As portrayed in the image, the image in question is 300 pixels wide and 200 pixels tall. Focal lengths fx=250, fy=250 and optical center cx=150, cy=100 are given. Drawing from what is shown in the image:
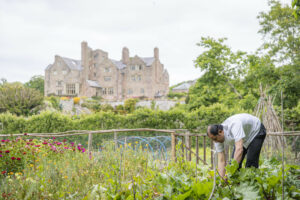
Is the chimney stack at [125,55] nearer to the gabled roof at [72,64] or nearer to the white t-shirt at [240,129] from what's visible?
the gabled roof at [72,64]

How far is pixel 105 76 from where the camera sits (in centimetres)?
4359

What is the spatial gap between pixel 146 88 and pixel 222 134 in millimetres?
39662

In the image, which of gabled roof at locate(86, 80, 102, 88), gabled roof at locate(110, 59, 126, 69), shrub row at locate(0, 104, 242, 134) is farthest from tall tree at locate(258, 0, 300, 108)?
gabled roof at locate(86, 80, 102, 88)

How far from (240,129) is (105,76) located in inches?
1643

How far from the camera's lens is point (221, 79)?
60.4ft

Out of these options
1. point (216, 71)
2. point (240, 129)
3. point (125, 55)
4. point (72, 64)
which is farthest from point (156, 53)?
point (240, 129)

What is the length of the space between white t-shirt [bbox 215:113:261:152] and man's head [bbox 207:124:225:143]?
0.07 m

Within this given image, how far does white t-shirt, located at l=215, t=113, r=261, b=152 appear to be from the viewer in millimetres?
3068

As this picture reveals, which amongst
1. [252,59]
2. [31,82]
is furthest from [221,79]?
[31,82]

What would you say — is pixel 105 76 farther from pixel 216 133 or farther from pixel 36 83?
pixel 216 133

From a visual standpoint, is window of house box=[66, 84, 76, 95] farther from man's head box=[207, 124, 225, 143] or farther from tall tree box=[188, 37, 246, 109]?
man's head box=[207, 124, 225, 143]

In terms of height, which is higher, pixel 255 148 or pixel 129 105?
pixel 129 105

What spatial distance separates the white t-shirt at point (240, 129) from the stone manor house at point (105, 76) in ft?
128

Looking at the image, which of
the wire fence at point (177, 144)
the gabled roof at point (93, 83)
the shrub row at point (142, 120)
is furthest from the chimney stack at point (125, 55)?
the wire fence at point (177, 144)
